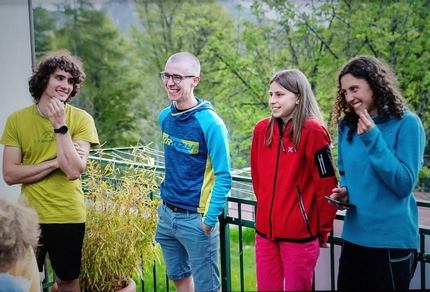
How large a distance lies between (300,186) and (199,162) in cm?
46

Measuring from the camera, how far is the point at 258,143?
6.21 ft

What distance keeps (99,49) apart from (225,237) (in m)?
8.68

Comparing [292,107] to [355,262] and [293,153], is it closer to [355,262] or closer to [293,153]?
[293,153]

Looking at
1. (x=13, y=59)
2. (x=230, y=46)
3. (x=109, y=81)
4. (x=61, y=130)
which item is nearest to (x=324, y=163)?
(x=61, y=130)

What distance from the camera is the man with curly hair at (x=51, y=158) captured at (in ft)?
6.73

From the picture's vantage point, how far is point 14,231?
5.75ft

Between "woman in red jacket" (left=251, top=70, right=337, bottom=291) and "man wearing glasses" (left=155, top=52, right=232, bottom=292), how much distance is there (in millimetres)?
216

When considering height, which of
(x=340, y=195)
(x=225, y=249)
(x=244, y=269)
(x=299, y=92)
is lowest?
(x=244, y=269)

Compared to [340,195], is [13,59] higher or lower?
higher

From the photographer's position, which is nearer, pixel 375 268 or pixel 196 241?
pixel 375 268

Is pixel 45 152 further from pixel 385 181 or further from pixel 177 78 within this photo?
pixel 385 181

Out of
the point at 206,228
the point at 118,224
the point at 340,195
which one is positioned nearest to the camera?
the point at 340,195

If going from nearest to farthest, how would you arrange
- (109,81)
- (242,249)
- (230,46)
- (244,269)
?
1. (242,249)
2. (244,269)
3. (230,46)
4. (109,81)

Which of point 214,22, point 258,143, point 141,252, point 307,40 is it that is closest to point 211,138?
point 258,143
